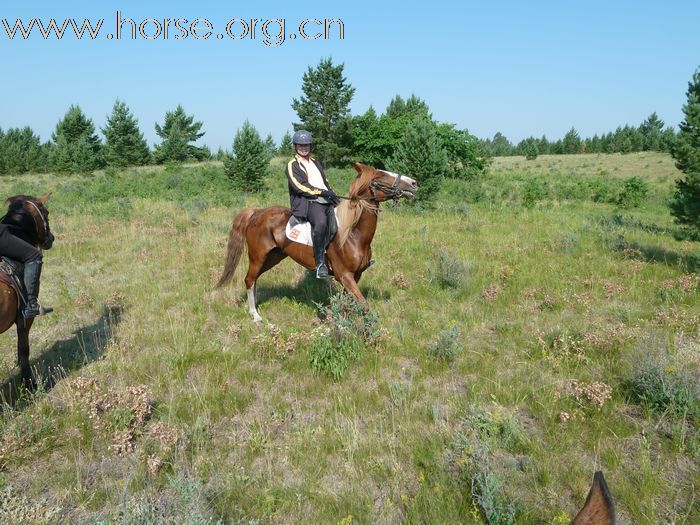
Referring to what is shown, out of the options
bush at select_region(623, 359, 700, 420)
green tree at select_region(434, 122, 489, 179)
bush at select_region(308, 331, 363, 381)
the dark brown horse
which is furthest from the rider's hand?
green tree at select_region(434, 122, 489, 179)

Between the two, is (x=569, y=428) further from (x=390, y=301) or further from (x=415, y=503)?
(x=390, y=301)

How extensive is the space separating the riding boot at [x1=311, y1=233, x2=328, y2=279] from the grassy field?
3.02 feet

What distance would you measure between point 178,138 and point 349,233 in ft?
178

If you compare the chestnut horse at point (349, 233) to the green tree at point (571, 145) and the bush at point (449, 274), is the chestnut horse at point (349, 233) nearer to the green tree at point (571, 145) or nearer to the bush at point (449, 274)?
the bush at point (449, 274)

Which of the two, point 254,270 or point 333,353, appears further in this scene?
point 254,270

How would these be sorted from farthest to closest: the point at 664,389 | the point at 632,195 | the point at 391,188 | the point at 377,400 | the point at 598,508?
the point at 632,195 < the point at 391,188 < the point at 377,400 < the point at 664,389 < the point at 598,508

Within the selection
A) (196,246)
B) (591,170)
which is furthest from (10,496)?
(591,170)

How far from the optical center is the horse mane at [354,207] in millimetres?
6242

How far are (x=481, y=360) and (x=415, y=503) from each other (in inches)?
102

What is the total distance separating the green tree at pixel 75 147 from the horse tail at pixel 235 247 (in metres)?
41.4

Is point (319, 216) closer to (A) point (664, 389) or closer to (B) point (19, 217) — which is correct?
(B) point (19, 217)

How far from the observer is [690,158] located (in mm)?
10758

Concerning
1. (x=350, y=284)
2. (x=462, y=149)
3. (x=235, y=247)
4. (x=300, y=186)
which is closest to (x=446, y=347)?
(x=350, y=284)

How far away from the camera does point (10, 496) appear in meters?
3.03
